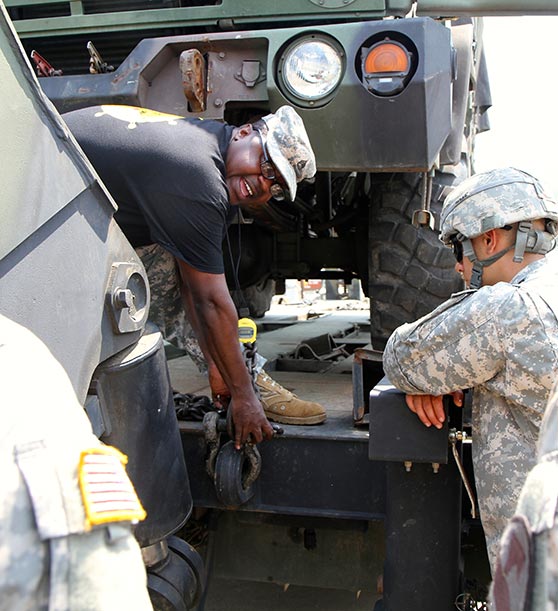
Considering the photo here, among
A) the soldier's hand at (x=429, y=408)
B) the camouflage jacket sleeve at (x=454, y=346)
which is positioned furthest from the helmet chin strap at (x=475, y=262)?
the soldier's hand at (x=429, y=408)

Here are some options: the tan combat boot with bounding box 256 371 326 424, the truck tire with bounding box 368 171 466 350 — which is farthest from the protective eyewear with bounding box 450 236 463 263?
the truck tire with bounding box 368 171 466 350

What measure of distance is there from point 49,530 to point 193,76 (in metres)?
2.17

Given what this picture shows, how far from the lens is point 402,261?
3.05m

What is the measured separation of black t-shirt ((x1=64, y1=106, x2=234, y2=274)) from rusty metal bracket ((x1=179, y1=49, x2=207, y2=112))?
0.42 meters

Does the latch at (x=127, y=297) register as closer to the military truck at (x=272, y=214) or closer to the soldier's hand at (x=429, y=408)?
the military truck at (x=272, y=214)

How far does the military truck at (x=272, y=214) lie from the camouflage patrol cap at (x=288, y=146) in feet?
0.85

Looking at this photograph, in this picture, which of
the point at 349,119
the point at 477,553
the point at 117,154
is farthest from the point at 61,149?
the point at 477,553

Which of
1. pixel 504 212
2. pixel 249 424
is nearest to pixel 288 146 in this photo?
pixel 504 212

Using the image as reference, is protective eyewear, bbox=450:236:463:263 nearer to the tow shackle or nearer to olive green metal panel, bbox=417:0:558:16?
the tow shackle

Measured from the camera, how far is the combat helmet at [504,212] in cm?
182

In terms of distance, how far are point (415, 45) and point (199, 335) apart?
1.21m

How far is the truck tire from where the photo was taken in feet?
9.90

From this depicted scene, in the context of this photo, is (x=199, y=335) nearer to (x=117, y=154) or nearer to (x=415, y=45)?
(x=117, y=154)

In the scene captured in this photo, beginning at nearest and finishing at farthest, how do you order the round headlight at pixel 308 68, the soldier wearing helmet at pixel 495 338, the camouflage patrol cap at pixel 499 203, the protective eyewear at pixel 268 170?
the soldier wearing helmet at pixel 495 338
the camouflage patrol cap at pixel 499 203
the protective eyewear at pixel 268 170
the round headlight at pixel 308 68
